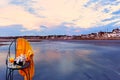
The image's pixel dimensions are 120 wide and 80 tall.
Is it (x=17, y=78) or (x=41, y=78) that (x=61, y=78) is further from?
(x=17, y=78)

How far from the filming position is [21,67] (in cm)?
784

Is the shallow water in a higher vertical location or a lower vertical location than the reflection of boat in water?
lower

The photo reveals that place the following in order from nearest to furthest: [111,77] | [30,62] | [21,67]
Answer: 1. [21,67]
2. [30,62]
3. [111,77]

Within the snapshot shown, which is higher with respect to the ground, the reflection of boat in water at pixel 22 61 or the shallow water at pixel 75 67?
the reflection of boat in water at pixel 22 61

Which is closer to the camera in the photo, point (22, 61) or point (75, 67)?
point (22, 61)

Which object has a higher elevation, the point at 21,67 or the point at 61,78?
the point at 21,67

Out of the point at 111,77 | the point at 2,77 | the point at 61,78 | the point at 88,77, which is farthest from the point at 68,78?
the point at 2,77

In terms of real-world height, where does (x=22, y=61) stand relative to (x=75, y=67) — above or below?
above

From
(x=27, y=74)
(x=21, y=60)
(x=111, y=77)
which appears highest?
(x=21, y=60)

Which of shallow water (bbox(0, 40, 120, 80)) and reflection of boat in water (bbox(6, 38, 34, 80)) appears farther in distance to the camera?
shallow water (bbox(0, 40, 120, 80))

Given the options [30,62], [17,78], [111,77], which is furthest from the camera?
[111,77]

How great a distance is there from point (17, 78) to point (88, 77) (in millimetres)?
4699

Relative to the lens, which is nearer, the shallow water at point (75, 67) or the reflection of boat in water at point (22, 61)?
the reflection of boat in water at point (22, 61)

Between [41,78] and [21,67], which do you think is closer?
[21,67]
